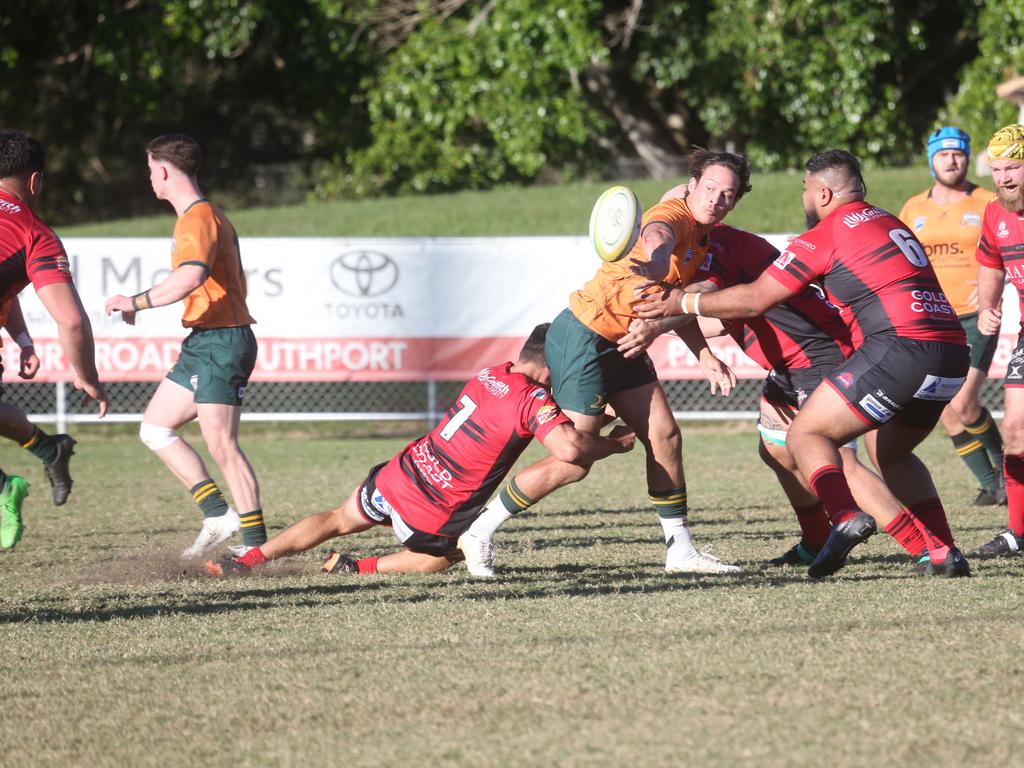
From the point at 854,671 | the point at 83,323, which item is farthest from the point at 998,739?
the point at 83,323

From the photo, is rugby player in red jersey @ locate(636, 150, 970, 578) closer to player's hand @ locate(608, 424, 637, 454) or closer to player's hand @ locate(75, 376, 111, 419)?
player's hand @ locate(608, 424, 637, 454)

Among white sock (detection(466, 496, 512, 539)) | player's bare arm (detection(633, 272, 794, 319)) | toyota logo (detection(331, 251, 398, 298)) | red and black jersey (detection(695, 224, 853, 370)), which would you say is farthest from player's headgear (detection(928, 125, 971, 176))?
toyota logo (detection(331, 251, 398, 298))

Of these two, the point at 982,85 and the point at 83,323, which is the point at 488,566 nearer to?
the point at 83,323

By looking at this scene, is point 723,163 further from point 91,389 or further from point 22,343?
point 22,343

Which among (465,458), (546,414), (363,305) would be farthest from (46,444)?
(363,305)

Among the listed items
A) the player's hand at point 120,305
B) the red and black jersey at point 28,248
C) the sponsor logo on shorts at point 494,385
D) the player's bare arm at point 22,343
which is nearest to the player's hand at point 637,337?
the sponsor logo on shorts at point 494,385

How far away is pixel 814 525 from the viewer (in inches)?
251

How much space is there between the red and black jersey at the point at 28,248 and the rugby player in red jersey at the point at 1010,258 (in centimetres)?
429

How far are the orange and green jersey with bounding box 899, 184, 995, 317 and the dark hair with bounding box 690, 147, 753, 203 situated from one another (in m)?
A: 3.10

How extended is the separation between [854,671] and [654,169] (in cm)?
2342

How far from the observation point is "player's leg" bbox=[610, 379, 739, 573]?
6047mm

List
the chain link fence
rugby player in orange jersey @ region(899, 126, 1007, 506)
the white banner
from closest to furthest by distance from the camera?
1. rugby player in orange jersey @ region(899, 126, 1007, 506)
2. the white banner
3. the chain link fence

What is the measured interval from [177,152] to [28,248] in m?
1.11

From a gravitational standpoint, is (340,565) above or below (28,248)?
below
